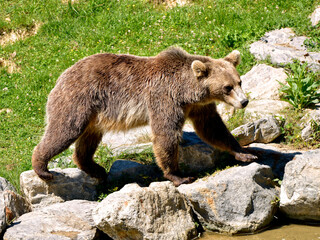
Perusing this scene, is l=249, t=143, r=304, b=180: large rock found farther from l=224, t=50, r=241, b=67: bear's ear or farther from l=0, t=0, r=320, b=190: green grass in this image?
l=0, t=0, r=320, b=190: green grass

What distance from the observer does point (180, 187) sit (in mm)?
6859

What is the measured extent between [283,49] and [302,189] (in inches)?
182

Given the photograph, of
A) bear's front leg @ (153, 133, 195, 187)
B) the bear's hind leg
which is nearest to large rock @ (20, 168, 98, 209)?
the bear's hind leg

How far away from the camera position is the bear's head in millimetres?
6883

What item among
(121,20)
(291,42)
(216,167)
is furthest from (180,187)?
(121,20)

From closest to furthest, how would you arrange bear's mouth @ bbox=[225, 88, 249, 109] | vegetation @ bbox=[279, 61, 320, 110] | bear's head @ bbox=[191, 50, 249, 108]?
bear's mouth @ bbox=[225, 88, 249, 109] < bear's head @ bbox=[191, 50, 249, 108] < vegetation @ bbox=[279, 61, 320, 110]

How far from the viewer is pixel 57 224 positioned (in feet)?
20.1

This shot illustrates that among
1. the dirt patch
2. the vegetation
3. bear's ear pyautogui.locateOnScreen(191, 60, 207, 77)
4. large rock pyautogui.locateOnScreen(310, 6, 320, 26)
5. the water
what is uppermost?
the dirt patch

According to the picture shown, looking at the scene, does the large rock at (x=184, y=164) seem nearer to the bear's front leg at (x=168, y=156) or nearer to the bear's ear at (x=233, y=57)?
the bear's front leg at (x=168, y=156)

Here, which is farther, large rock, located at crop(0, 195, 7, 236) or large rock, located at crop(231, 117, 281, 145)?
large rock, located at crop(231, 117, 281, 145)

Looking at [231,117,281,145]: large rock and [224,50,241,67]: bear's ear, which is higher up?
[224,50,241,67]: bear's ear

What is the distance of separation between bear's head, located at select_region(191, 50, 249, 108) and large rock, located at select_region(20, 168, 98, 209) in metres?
2.38

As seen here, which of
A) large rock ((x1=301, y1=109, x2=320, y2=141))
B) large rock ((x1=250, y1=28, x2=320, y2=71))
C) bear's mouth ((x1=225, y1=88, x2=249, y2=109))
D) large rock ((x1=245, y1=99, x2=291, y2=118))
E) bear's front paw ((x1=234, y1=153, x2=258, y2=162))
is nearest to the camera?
bear's mouth ((x1=225, y1=88, x2=249, y2=109))

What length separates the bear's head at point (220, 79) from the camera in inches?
271
